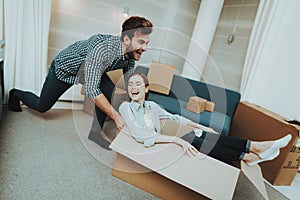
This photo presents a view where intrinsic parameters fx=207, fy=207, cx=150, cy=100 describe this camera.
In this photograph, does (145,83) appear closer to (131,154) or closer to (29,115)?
(131,154)

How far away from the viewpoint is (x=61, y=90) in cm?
154

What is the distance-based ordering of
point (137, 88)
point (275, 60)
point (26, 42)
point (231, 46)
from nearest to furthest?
point (137, 88)
point (26, 42)
point (275, 60)
point (231, 46)

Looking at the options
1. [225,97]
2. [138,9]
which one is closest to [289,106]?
[225,97]

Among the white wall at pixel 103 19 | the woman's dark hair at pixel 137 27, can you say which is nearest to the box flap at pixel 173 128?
the woman's dark hair at pixel 137 27

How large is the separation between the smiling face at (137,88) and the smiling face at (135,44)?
163 millimetres

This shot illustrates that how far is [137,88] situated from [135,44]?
Answer: 0.23 meters

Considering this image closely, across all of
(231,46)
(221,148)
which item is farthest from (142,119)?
(231,46)

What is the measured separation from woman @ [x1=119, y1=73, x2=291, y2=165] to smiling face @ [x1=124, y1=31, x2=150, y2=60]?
14cm

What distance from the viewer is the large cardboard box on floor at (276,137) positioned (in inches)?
60.2

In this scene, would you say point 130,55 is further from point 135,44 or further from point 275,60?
Answer: point 275,60

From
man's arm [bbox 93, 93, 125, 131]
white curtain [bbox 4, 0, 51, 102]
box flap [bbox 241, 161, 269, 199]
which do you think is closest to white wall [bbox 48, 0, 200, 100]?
white curtain [bbox 4, 0, 51, 102]

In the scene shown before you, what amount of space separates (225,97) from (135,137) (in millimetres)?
1377

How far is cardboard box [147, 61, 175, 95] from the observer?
1.05 meters

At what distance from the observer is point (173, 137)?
95 cm
